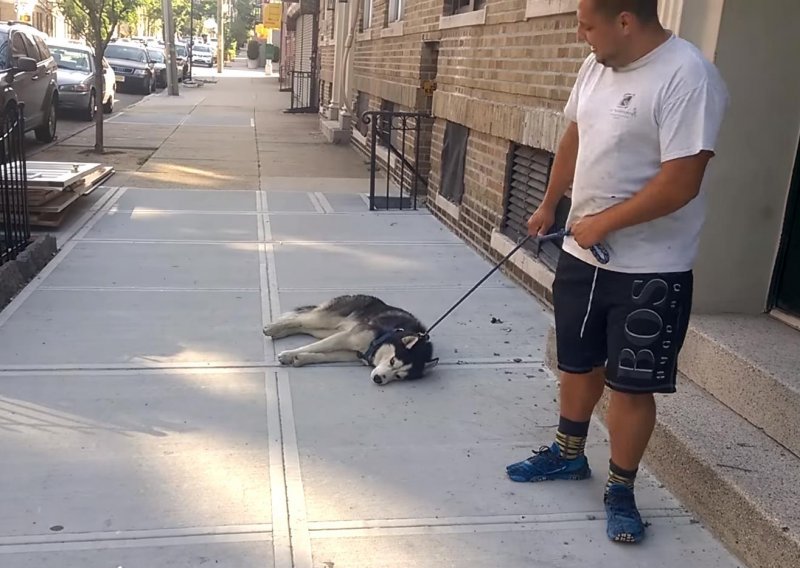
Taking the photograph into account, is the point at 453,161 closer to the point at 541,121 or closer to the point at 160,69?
the point at 541,121

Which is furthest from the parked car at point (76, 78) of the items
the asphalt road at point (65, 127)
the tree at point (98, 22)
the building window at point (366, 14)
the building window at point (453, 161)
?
the building window at point (453, 161)

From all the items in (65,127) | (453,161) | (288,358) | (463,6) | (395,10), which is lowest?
(65,127)

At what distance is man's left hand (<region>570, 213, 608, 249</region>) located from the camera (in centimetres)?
265

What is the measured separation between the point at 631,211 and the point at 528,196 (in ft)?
12.0

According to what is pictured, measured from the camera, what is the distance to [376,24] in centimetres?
1302

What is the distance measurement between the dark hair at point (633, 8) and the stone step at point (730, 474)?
161cm

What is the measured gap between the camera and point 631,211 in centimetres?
257

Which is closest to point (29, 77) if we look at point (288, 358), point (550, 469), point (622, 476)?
point (288, 358)

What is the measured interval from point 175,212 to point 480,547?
240 inches

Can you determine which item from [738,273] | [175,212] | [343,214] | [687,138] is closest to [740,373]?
[738,273]

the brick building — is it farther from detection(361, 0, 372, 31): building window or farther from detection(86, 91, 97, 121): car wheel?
detection(86, 91, 97, 121): car wheel

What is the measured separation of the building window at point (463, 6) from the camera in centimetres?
767

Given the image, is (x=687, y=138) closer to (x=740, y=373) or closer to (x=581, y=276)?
(x=581, y=276)

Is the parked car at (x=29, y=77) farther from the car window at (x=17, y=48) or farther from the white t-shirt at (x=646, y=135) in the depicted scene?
the white t-shirt at (x=646, y=135)
